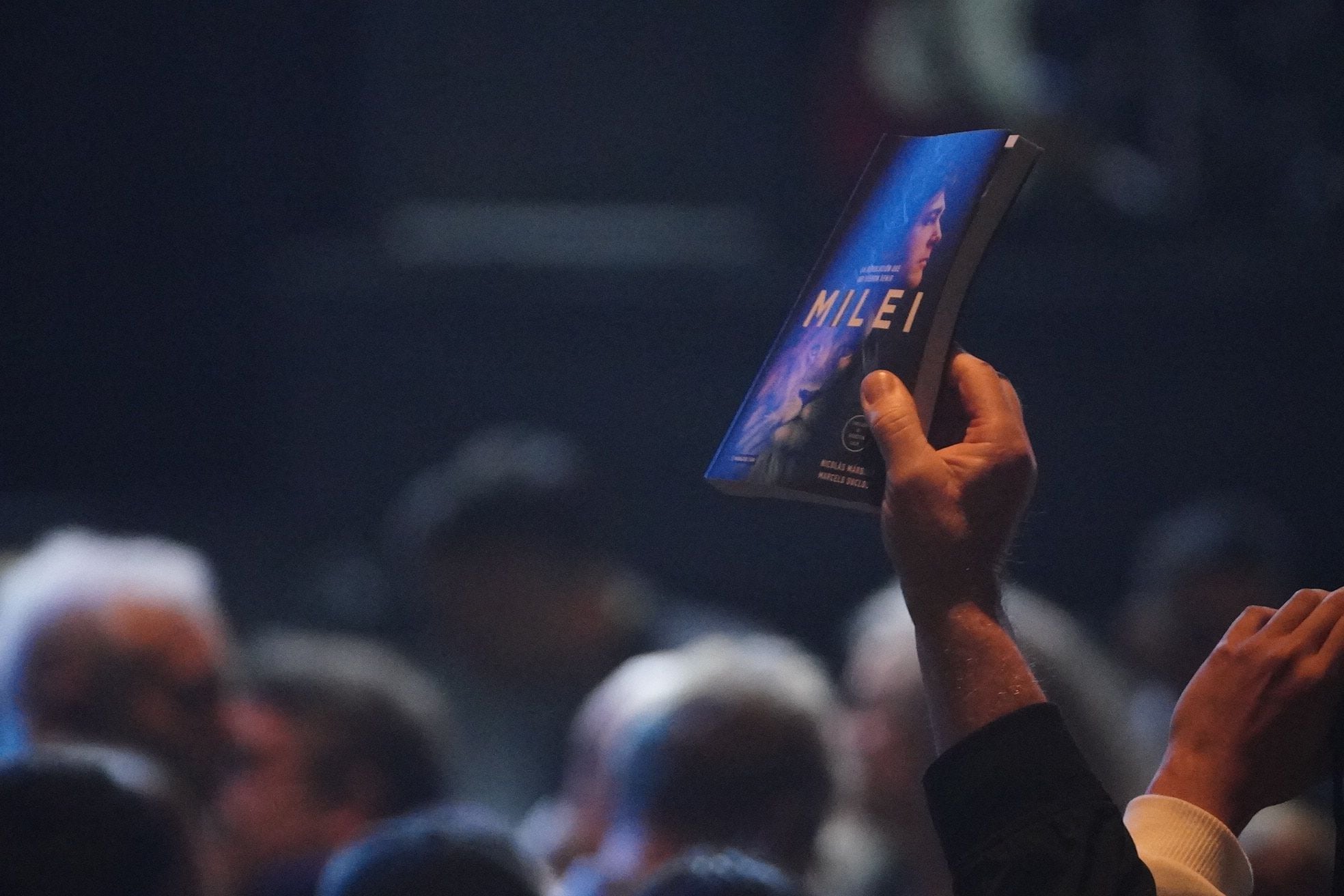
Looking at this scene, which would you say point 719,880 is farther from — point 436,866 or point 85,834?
point 85,834

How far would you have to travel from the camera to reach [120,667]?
291 cm

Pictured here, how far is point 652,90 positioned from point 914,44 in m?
0.98

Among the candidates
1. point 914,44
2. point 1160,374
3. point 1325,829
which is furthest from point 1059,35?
point 1325,829

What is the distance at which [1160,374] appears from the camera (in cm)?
615

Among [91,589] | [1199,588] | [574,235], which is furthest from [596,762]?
[574,235]

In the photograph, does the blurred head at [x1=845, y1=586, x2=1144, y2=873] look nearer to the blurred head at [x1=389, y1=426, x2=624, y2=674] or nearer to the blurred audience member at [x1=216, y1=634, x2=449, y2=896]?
the blurred audience member at [x1=216, y1=634, x2=449, y2=896]

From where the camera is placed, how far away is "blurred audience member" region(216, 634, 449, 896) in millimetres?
2982

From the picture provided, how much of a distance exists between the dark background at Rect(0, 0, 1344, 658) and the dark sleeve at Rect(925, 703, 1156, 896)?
4.75m

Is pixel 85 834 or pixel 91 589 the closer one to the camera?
pixel 85 834

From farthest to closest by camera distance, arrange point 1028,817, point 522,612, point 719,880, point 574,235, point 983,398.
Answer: point 574,235 < point 522,612 < point 719,880 < point 983,398 < point 1028,817

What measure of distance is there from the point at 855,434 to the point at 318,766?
6.15ft

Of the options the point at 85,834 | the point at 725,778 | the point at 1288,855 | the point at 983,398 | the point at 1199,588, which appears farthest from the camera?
the point at 1199,588

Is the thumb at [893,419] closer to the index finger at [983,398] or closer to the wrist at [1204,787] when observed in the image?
the index finger at [983,398]

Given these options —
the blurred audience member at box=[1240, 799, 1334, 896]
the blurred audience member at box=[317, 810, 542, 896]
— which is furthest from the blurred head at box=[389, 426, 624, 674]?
the blurred audience member at box=[317, 810, 542, 896]
